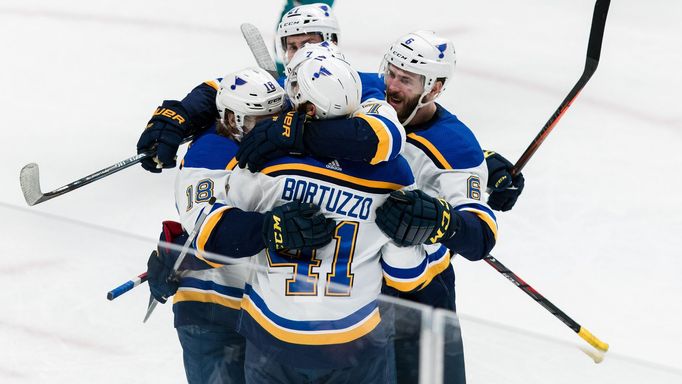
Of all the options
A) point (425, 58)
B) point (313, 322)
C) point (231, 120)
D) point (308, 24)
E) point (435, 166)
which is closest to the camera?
point (313, 322)

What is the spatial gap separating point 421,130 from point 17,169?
6.74 feet

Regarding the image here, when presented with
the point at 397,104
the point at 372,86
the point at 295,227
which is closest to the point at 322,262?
the point at 295,227

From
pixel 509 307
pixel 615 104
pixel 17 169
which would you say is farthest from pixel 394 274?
pixel 615 104

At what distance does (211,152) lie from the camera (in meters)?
2.05

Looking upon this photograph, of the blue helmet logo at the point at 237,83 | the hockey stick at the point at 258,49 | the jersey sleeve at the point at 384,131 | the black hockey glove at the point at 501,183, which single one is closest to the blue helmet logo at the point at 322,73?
the jersey sleeve at the point at 384,131

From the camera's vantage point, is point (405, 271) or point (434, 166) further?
point (434, 166)

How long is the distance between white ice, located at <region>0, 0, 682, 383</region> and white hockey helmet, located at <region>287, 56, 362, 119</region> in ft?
1.34

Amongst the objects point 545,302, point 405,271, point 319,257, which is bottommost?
point 545,302

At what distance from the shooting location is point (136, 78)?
4.63 m

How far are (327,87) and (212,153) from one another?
0.33 meters

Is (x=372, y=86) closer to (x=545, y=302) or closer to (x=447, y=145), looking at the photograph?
(x=447, y=145)

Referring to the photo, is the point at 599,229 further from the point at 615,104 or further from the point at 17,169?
the point at 17,169

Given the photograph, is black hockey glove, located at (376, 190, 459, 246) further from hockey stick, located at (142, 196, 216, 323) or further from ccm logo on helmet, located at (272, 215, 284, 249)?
hockey stick, located at (142, 196, 216, 323)

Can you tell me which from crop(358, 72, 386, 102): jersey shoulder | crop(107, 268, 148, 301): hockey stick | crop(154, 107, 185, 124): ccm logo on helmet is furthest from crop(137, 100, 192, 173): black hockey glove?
crop(107, 268, 148, 301): hockey stick
